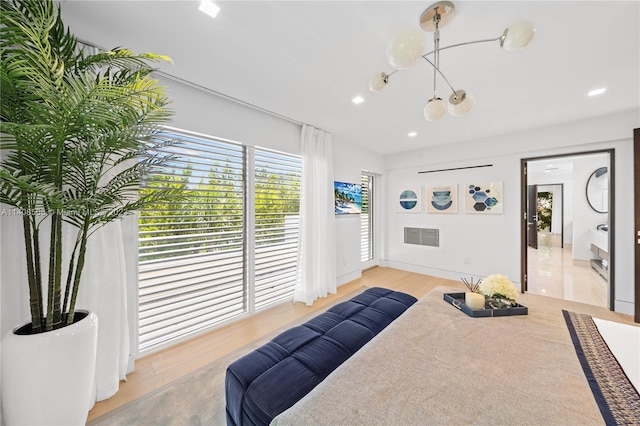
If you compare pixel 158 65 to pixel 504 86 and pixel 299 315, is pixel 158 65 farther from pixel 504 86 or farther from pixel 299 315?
pixel 504 86

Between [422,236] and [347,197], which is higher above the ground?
[347,197]

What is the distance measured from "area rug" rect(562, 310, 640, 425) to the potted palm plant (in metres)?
2.19

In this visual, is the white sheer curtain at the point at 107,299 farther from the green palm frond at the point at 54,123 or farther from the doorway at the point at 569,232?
the doorway at the point at 569,232

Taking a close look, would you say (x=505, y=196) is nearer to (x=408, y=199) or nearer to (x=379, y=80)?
(x=408, y=199)

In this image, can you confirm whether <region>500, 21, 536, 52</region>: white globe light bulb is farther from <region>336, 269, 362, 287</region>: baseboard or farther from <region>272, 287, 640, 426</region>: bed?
<region>336, 269, 362, 287</region>: baseboard

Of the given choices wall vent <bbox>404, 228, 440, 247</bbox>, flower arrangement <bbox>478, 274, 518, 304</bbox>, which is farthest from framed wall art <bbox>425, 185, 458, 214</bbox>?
flower arrangement <bbox>478, 274, 518, 304</bbox>

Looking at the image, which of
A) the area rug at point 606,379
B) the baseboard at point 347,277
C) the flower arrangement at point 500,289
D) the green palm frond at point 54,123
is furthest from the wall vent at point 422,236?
the green palm frond at point 54,123

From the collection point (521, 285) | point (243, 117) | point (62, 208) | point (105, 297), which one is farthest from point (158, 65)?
point (521, 285)

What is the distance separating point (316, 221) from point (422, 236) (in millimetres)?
2550

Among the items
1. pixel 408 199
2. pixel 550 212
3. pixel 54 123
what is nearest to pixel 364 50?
pixel 54 123

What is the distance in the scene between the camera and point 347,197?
416 cm

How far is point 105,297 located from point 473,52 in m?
3.26

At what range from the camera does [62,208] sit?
Answer: 3.60 ft

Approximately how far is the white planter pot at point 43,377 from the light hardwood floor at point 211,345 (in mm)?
481
